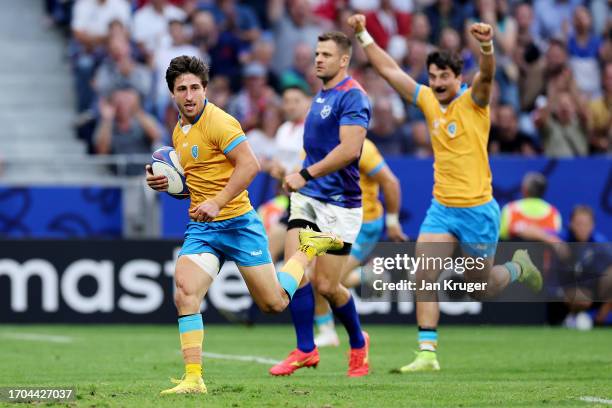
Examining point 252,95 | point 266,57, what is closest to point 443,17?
Result: point 266,57

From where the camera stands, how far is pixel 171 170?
861 centimetres

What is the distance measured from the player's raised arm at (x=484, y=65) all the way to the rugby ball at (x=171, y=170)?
2513 mm

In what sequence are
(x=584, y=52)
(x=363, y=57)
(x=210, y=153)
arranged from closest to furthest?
(x=210, y=153) < (x=363, y=57) < (x=584, y=52)

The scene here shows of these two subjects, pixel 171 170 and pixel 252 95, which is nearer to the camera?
pixel 171 170

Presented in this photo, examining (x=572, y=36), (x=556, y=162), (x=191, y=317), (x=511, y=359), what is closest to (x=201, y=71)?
(x=191, y=317)

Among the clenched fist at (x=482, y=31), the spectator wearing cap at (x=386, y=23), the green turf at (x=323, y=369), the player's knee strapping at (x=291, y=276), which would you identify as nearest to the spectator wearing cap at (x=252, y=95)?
the spectator wearing cap at (x=386, y=23)

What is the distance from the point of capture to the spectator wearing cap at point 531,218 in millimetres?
15930

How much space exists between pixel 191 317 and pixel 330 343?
501cm

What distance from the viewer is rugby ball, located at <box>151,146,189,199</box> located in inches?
339

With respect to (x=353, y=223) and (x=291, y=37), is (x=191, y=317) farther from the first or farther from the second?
(x=291, y=37)

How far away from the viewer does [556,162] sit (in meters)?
16.7

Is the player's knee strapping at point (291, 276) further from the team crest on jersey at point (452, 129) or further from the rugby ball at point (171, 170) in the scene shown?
the team crest on jersey at point (452, 129)

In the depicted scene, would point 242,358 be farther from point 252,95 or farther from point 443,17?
point 443,17

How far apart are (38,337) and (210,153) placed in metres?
6.25
